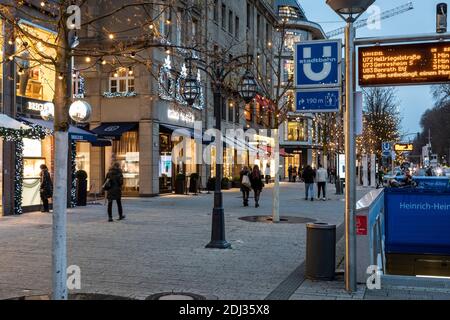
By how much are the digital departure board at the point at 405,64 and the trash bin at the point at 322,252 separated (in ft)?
7.33

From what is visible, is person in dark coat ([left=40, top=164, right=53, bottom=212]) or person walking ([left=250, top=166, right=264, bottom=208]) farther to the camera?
person walking ([left=250, top=166, right=264, bottom=208])

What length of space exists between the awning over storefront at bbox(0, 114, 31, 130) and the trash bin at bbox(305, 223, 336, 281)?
10693 mm

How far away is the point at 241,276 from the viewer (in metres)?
8.34

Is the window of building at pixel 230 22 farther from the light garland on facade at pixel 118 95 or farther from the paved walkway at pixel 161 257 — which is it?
the paved walkway at pixel 161 257

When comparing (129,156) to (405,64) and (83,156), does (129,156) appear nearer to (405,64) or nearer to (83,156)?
(83,156)

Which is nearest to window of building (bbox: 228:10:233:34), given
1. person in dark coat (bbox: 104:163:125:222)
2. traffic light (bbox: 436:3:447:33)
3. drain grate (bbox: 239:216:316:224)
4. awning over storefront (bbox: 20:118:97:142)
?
awning over storefront (bbox: 20:118:97:142)

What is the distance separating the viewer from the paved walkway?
7.47 metres

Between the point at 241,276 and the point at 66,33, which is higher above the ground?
the point at 66,33

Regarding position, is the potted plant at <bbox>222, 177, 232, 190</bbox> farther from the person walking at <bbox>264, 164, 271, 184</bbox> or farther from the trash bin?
the trash bin

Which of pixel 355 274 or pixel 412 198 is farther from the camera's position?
pixel 412 198

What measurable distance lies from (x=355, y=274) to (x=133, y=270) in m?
3.49
